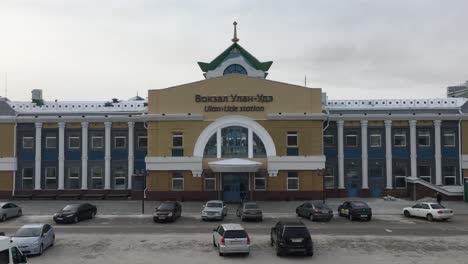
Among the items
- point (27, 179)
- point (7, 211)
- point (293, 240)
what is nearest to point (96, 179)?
point (27, 179)

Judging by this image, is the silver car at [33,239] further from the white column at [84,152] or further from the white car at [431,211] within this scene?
the white column at [84,152]

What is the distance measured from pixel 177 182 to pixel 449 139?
28.2 meters

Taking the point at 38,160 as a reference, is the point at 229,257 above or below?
below

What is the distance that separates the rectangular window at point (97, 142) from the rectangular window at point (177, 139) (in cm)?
910

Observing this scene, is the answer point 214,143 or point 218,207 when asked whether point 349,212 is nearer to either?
point 218,207

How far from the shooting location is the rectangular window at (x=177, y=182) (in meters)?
48.2

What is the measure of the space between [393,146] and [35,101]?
40045mm

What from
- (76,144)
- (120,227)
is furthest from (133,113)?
(120,227)

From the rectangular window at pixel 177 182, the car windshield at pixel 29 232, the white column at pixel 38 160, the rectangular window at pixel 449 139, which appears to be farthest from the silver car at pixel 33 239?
the rectangular window at pixel 449 139

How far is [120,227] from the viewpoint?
33.0 meters

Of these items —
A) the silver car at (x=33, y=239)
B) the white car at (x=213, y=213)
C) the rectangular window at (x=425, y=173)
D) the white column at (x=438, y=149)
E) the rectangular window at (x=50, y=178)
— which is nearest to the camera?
the silver car at (x=33, y=239)

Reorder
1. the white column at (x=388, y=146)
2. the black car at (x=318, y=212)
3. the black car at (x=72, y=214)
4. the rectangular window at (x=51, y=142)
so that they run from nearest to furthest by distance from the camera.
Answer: the black car at (x=72, y=214) < the black car at (x=318, y=212) < the white column at (x=388, y=146) < the rectangular window at (x=51, y=142)

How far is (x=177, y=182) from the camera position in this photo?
4825cm

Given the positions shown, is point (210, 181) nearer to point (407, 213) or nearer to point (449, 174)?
point (407, 213)
